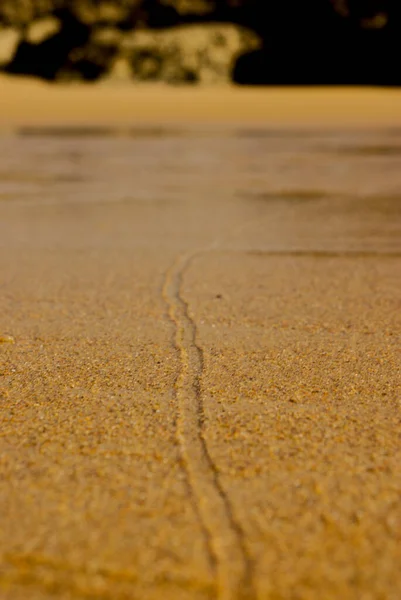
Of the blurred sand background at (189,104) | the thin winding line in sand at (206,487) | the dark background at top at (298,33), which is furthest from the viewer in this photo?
the dark background at top at (298,33)

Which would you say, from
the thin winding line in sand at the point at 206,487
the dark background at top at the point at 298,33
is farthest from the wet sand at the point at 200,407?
the dark background at top at the point at 298,33

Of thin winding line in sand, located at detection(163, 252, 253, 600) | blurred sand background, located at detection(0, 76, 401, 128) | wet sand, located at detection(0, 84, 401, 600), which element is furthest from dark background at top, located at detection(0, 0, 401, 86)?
thin winding line in sand, located at detection(163, 252, 253, 600)

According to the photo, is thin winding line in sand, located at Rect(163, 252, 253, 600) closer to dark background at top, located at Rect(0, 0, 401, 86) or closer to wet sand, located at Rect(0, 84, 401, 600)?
wet sand, located at Rect(0, 84, 401, 600)

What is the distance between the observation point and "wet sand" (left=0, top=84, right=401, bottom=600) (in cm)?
82

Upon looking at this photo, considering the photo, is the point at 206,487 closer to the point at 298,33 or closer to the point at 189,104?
the point at 189,104

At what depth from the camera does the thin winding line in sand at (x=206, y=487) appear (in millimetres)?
789

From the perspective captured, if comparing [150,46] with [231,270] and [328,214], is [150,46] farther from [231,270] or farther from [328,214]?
[231,270]

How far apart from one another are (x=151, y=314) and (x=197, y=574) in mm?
966

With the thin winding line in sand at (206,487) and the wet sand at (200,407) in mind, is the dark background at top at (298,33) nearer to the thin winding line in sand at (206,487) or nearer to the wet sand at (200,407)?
the wet sand at (200,407)

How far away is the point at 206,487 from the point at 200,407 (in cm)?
25

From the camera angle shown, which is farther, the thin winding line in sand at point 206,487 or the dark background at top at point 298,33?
the dark background at top at point 298,33

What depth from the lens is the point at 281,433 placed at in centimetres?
111

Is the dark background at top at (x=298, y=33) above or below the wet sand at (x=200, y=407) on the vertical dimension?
below

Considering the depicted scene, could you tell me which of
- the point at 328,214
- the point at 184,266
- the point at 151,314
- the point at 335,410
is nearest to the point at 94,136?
the point at 328,214
